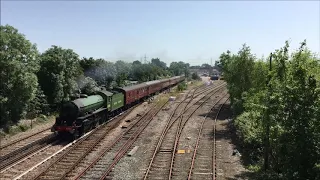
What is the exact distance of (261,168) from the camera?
16.8 metres

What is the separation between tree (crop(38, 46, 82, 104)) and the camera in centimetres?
3466

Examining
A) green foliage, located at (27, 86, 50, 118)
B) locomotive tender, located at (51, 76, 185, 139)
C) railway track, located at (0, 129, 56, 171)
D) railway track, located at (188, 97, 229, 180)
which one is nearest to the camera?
railway track, located at (188, 97, 229, 180)

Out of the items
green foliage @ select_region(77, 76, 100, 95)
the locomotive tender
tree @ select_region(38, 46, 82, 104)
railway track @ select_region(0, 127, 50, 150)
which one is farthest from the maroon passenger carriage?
railway track @ select_region(0, 127, 50, 150)

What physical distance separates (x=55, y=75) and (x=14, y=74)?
26.0 feet

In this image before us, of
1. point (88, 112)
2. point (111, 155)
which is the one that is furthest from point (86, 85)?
A: point (111, 155)

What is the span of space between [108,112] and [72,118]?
21.5ft

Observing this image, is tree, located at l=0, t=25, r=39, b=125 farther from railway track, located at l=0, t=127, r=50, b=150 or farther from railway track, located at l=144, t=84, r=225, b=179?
railway track, located at l=144, t=84, r=225, b=179

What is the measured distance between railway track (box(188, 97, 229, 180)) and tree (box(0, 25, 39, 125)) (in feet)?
50.4

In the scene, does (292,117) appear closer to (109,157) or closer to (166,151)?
(166,151)

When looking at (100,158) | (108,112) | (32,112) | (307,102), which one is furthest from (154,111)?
(307,102)

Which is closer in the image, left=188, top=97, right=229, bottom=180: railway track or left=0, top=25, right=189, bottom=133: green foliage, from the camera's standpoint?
left=188, top=97, right=229, bottom=180: railway track

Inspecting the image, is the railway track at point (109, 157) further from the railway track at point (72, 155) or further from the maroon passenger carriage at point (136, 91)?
the maroon passenger carriage at point (136, 91)

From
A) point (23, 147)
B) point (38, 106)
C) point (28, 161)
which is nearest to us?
point (28, 161)

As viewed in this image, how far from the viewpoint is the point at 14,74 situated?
2670 centimetres
